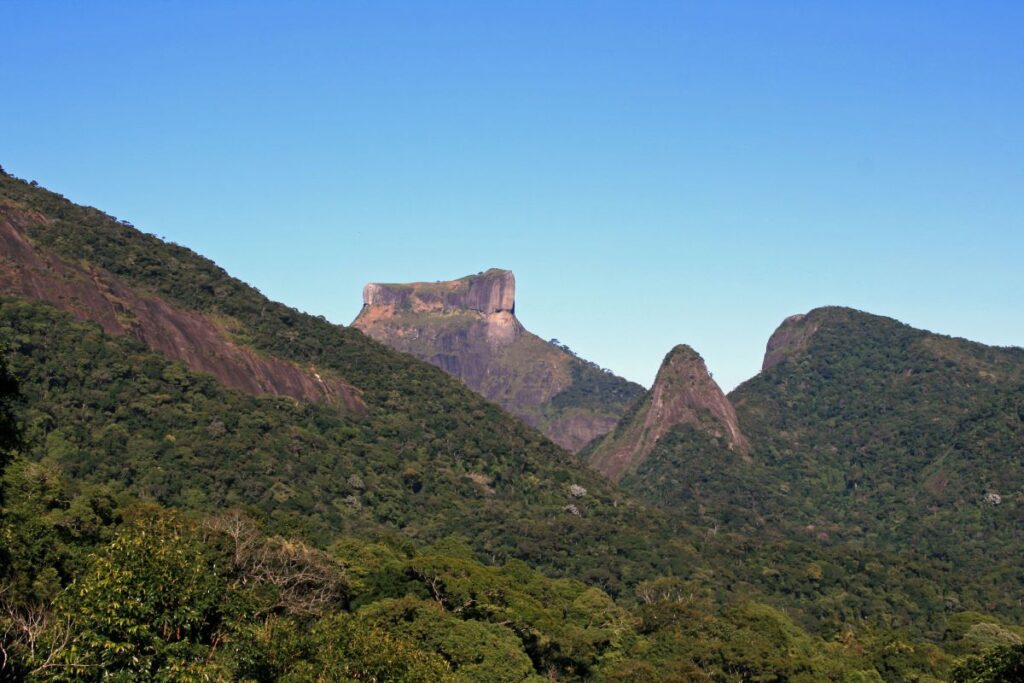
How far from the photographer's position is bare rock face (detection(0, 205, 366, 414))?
10938 centimetres

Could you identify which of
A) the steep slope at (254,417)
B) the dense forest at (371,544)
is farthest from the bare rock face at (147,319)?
the dense forest at (371,544)

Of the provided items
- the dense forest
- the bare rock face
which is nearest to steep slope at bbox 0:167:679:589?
the bare rock face

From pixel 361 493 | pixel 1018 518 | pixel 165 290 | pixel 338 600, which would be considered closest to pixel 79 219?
pixel 165 290

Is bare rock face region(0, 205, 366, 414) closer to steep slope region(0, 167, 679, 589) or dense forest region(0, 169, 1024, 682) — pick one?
steep slope region(0, 167, 679, 589)

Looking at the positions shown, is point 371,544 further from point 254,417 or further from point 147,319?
point 147,319

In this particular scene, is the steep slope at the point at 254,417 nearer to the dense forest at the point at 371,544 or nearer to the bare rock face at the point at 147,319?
the bare rock face at the point at 147,319

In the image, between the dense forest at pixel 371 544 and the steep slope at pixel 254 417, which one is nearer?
the dense forest at pixel 371 544

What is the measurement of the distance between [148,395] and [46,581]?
210ft

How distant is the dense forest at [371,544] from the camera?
3588cm

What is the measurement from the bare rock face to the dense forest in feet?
9.77

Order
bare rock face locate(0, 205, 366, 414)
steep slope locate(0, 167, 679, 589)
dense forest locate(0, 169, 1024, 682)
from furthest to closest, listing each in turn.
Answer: bare rock face locate(0, 205, 366, 414), steep slope locate(0, 167, 679, 589), dense forest locate(0, 169, 1024, 682)

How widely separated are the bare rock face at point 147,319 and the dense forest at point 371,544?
117 inches

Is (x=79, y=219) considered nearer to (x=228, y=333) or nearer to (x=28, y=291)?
(x=228, y=333)

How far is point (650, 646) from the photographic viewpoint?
73125 millimetres
